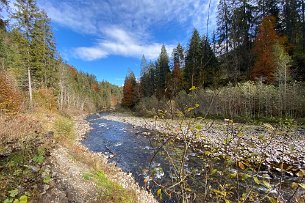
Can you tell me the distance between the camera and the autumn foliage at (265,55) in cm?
1756

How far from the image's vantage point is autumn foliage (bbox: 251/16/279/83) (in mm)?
17562

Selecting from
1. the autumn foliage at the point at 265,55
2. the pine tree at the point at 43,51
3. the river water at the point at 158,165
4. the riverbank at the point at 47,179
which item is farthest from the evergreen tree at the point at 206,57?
the pine tree at the point at 43,51

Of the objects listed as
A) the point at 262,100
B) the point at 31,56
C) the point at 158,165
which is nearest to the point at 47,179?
the point at 158,165

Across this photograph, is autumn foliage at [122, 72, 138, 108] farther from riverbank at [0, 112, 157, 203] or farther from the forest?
riverbank at [0, 112, 157, 203]

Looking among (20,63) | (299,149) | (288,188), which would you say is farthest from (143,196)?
(20,63)

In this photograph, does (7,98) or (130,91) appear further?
(130,91)

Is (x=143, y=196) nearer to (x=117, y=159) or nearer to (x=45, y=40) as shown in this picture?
(x=117, y=159)

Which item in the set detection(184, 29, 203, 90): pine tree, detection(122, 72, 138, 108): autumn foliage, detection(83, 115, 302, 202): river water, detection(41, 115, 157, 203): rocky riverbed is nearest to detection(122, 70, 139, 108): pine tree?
detection(122, 72, 138, 108): autumn foliage

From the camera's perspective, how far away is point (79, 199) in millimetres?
4012

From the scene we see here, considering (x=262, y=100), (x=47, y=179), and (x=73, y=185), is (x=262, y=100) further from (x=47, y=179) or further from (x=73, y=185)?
(x=47, y=179)

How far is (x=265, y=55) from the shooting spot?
18141 millimetres

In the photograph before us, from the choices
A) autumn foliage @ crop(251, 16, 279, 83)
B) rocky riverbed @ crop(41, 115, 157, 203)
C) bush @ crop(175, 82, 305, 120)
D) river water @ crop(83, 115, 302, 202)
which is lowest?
river water @ crop(83, 115, 302, 202)

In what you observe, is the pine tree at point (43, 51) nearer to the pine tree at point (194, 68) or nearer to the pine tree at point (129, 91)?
the pine tree at point (194, 68)

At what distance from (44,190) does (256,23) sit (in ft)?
99.6
